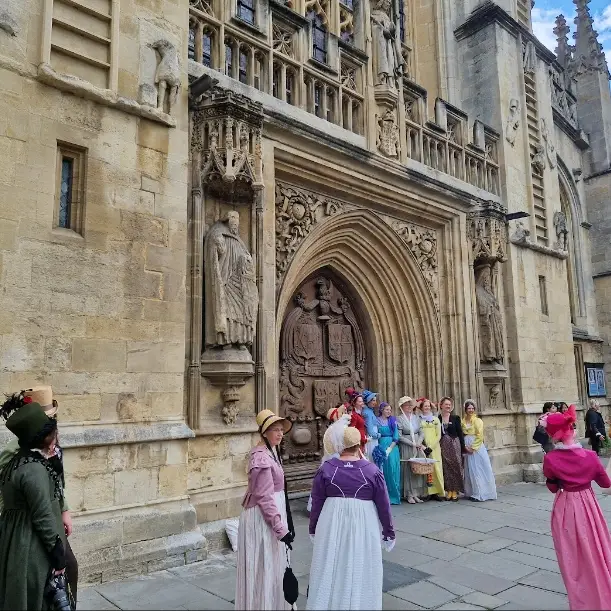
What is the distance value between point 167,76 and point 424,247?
226 inches

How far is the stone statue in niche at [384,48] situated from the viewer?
9.72m

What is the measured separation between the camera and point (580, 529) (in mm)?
4219

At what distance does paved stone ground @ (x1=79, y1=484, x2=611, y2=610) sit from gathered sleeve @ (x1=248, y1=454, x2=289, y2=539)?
1.09 meters

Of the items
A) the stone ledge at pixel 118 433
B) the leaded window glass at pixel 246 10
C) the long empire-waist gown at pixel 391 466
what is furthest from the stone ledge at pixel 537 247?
the stone ledge at pixel 118 433

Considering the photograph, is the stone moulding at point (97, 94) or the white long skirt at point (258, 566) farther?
Answer: the stone moulding at point (97, 94)

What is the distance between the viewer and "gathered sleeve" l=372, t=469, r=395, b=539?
3.94m

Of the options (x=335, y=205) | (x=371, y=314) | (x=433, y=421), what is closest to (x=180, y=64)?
(x=335, y=205)

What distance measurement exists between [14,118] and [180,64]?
212 cm

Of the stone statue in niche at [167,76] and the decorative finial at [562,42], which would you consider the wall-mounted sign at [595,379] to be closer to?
the decorative finial at [562,42]

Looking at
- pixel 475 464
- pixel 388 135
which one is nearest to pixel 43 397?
pixel 475 464

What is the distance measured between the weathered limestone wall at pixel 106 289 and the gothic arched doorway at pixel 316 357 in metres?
3.06

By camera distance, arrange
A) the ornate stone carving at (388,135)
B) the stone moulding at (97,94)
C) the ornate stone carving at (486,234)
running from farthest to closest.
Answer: the ornate stone carving at (486,234) → the ornate stone carving at (388,135) → the stone moulding at (97,94)

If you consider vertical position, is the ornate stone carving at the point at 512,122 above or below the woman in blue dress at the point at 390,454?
above

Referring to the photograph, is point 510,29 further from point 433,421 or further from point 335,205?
point 433,421
